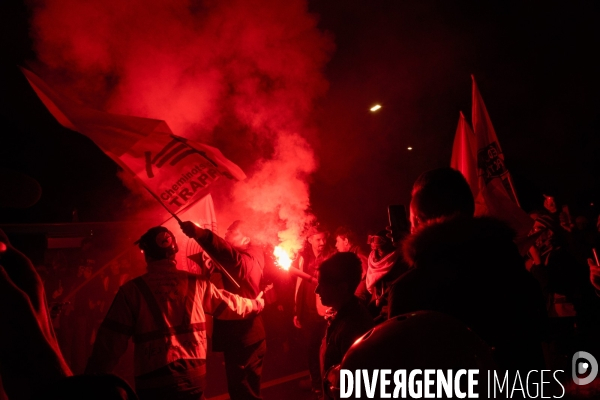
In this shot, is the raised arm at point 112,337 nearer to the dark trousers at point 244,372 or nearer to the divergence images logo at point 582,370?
the dark trousers at point 244,372

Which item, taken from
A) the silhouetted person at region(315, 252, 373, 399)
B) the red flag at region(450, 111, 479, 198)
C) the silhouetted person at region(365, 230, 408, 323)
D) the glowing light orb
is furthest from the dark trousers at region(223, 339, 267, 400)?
the red flag at region(450, 111, 479, 198)

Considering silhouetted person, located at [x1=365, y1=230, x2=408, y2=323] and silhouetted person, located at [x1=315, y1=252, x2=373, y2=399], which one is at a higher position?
silhouetted person, located at [x1=365, y1=230, x2=408, y2=323]

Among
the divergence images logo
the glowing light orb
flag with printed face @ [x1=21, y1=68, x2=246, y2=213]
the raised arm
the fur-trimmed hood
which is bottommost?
the divergence images logo

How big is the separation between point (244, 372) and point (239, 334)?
412mm

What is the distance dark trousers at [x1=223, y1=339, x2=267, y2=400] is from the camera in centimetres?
471

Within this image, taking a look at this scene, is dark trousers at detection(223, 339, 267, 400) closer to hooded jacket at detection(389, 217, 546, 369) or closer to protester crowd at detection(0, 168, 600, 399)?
protester crowd at detection(0, 168, 600, 399)

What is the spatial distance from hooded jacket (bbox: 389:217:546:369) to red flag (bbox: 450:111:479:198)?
4.27 meters

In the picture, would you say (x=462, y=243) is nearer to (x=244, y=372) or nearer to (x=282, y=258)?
(x=244, y=372)

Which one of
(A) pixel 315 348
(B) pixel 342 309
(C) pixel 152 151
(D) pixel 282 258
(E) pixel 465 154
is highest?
(E) pixel 465 154

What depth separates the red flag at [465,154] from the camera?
6.13m

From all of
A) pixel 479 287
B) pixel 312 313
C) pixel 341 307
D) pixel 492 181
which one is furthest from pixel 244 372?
pixel 492 181

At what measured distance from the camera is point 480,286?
1912mm

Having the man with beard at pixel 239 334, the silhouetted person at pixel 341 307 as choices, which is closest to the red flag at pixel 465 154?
the silhouetted person at pixel 341 307

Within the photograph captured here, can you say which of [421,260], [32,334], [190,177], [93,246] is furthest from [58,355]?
[93,246]
